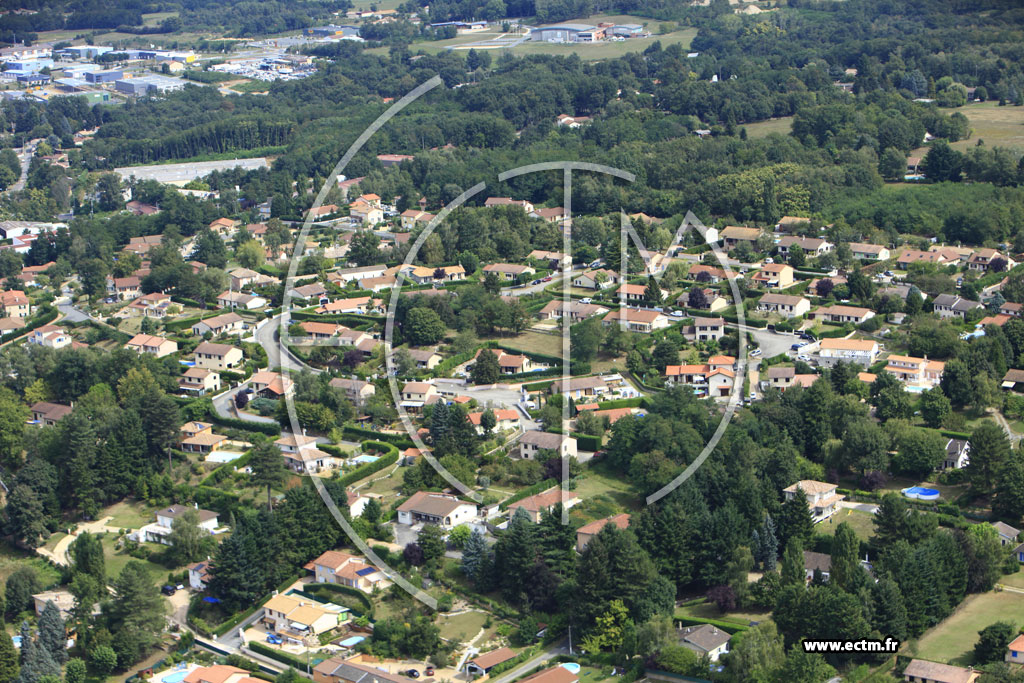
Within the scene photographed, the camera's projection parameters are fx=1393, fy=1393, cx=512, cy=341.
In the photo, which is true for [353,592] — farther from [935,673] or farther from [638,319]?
[638,319]

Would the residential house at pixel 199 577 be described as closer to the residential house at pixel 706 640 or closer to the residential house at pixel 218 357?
the residential house at pixel 706 640

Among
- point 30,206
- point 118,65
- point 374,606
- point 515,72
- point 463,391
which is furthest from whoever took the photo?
point 118,65

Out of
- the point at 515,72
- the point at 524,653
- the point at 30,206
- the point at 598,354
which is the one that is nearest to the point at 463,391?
the point at 598,354

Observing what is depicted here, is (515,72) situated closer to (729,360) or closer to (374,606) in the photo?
(729,360)

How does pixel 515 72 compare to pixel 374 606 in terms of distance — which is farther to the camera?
pixel 515 72

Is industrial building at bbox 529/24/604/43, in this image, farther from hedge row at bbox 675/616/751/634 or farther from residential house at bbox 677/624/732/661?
residential house at bbox 677/624/732/661

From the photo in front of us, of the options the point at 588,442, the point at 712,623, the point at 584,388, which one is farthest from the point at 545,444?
the point at 712,623

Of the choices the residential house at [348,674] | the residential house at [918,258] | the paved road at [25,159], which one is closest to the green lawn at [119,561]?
the residential house at [348,674]

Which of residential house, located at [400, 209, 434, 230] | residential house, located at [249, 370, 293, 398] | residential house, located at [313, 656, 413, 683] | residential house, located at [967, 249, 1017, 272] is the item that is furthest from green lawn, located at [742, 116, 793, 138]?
residential house, located at [313, 656, 413, 683]
